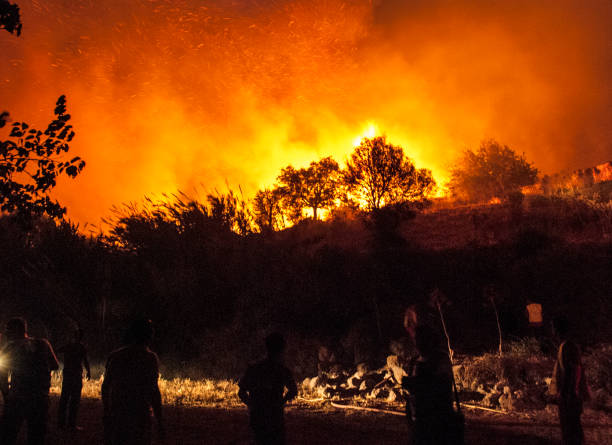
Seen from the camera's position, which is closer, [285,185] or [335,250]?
[335,250]

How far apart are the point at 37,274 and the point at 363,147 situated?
1941cm

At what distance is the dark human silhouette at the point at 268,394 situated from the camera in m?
4.46

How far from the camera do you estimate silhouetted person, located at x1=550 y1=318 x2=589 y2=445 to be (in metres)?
5.27

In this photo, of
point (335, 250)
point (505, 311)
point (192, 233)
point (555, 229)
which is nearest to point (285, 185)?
point (192, 233)

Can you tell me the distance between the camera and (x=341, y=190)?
30.0 metres

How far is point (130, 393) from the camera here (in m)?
4.38

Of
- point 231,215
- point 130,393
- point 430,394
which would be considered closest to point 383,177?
point 231,215

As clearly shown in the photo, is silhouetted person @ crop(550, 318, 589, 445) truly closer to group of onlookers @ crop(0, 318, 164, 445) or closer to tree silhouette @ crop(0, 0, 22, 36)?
group of onlookers @ crop(0, 318, 164, 445)

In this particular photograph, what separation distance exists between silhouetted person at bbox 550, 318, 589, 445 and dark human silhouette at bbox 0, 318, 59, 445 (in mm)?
6395

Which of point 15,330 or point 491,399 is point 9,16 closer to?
point 15,330

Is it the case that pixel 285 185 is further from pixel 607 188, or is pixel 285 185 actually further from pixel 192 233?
pixel 607 188

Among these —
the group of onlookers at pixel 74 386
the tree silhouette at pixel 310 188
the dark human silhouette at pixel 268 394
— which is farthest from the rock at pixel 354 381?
the tree silhouette at pixel 310 188

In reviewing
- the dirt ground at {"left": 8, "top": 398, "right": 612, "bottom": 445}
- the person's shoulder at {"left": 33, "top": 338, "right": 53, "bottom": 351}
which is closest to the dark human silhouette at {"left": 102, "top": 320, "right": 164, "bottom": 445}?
the person's shoulder at {"left": 33, "top": 338, "right": 53, "bottom": 351}

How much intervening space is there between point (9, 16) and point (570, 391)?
359 inches
